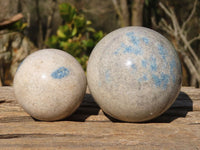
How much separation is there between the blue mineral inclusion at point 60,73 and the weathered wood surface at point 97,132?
2.03 feet

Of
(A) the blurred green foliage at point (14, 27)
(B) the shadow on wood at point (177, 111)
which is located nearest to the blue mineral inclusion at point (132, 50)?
(B) the shadow on wood at point (177, 111)

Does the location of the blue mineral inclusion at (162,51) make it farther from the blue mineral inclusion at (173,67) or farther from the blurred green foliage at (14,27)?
the blurred green foliage at (14,27)

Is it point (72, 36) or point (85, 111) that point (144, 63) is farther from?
point (72, 36)

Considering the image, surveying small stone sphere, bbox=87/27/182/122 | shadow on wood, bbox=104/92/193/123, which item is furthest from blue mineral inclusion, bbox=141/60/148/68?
shadow on wood, bbox=104/92/193/123

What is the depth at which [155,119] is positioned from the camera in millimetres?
3365

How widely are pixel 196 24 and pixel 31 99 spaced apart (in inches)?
315

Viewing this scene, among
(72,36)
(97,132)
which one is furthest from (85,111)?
(72,36)

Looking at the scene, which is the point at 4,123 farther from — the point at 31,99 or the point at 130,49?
the point at 130,49

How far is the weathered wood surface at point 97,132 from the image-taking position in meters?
2.58

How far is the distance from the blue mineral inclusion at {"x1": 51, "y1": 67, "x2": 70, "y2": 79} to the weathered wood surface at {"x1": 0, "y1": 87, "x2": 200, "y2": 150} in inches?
24.3

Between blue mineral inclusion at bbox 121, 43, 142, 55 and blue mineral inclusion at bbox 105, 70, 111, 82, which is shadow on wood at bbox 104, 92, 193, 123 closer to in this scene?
blue mineral inclusion at bbox 105, 70, 111, 82

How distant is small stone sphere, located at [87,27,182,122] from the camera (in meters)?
2.78

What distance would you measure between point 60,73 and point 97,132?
0.86 m

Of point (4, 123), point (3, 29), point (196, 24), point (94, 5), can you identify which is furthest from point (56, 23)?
point (4, 123)
